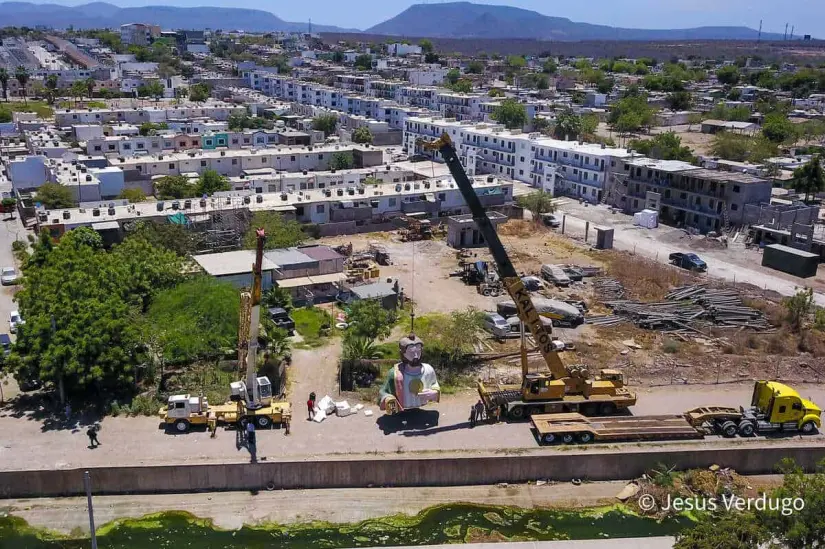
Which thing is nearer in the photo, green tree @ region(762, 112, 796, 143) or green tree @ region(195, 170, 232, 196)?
green tree @ region(195, 170, 232, 196)

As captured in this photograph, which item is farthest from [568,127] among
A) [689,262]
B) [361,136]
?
[689,262]

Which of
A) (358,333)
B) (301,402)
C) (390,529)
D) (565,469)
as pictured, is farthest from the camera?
(358,333)

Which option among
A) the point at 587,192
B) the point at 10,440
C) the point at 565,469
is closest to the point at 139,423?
the point at 10,440

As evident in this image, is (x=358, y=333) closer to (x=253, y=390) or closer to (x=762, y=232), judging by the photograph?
(x=253, y=390)

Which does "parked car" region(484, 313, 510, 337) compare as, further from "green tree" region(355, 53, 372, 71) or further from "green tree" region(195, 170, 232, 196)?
"green tree" region(355, 53, 372, 71)

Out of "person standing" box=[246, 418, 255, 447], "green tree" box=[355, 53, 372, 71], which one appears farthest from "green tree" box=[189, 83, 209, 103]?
"person standing" box=[246, 418, 255, 447]

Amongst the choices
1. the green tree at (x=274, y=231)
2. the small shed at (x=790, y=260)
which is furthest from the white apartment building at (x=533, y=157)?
the green tree at (x=274, y=231)
